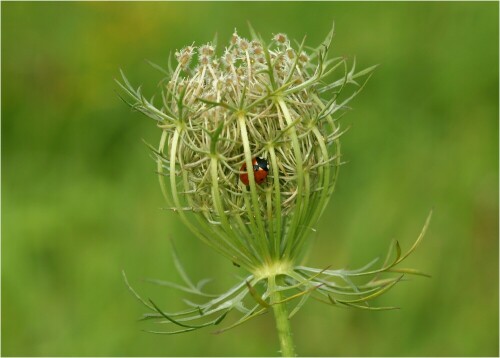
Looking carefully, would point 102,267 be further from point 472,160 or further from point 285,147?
point 285,147

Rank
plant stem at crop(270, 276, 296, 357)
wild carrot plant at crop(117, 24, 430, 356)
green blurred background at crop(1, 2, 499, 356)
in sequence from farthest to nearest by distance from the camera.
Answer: green blurred background at crop(1, 2, 499, 356) < plant stem at crop(270, 276, 296, 357) < wild carrot plant at crop(117, 24, 430, 356)

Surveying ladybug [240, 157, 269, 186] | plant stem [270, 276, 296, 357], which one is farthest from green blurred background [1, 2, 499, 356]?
ladybug [240, 157, 269, 186]

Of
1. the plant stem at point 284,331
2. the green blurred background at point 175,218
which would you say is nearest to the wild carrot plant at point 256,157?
the plant stem at point 284,331

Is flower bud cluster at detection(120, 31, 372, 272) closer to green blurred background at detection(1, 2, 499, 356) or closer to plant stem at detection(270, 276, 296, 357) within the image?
plant stem at detection(270, 276, 296, 357)

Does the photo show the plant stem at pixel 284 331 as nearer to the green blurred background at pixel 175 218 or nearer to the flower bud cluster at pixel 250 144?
the flower bud cluster at pixel 250 144

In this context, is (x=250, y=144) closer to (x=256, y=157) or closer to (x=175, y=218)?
(x=256, y=157)

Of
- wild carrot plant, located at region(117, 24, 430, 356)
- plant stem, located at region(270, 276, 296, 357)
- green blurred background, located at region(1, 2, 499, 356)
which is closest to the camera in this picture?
wild carrot plant, located at region(117, 24, 430, 356)

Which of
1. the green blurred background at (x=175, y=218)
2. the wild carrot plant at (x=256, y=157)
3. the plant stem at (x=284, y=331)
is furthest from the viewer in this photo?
the green blurred background at (x=175, y=218)
